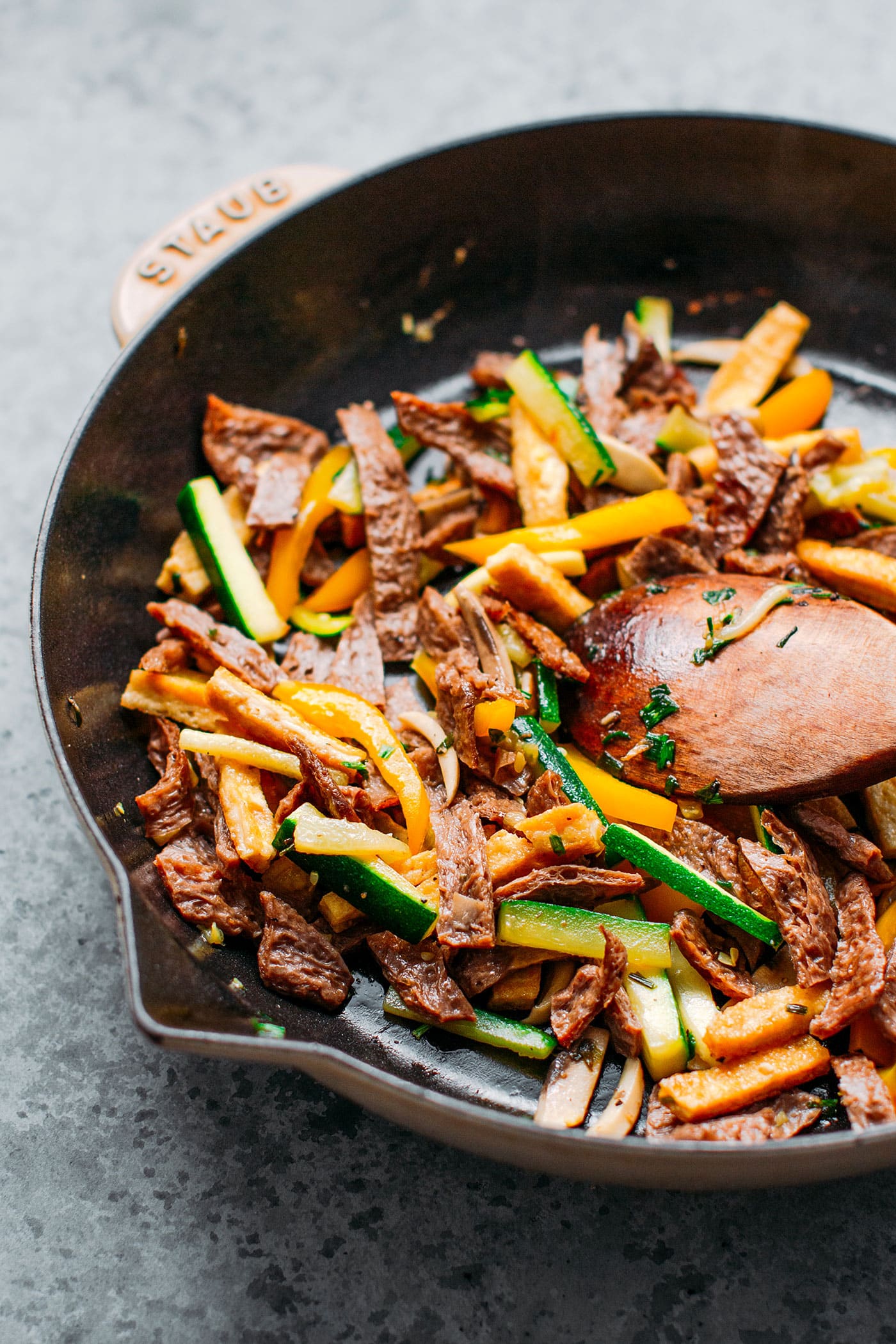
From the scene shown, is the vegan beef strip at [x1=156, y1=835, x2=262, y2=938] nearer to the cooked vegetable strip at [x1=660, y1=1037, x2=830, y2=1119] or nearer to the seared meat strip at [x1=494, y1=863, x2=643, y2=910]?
the seared meat strip at [x1=494, y1=863, x2=643, y2=910]

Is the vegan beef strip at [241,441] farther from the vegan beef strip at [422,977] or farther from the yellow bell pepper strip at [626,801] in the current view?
the vegan beef strip at [422,977]

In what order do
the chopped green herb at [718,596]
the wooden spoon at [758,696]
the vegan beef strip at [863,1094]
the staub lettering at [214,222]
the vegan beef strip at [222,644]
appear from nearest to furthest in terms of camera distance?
1. the vegan beef strip at [863,1094]
2. the wooden spoon at [758,696]
3. the chopped green herb at [718,596]
4. the vegan beef strip at [222,644]
5. the staub lettering at [214,222]

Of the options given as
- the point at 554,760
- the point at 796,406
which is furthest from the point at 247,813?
the point at 796,406

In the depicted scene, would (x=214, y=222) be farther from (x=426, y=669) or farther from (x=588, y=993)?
(x=588, y=993)

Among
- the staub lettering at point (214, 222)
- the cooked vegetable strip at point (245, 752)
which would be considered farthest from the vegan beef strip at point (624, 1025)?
the staub lettering at point (214, 222)

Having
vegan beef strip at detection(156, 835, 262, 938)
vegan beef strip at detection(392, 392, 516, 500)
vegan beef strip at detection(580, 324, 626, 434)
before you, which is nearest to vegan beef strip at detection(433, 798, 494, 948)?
vegan beef strip at detection(156, 835, 262, 938)
